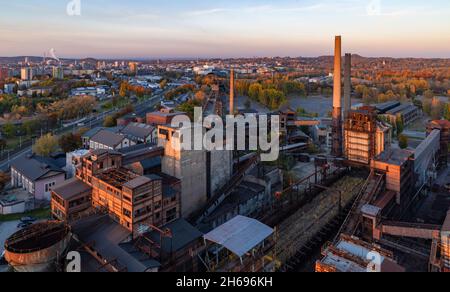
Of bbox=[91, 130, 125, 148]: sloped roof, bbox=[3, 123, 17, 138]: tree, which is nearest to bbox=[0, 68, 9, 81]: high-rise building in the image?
bbox=[3, 123, 17, 138]: tree

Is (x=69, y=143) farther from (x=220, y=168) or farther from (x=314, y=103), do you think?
(x=314, y=103)

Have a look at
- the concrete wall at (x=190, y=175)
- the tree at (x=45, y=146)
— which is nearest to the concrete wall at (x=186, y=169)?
the concrete wall at (x=190, y=175)

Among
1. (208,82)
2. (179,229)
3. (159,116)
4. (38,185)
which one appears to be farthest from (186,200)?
(208,82)

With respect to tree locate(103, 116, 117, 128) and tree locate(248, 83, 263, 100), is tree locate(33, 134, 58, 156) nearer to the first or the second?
tree locate(103, 116, 117, 128)

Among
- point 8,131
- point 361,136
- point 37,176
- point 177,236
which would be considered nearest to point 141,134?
point 37,176

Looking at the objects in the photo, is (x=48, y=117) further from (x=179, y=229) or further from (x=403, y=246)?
(x=403, y=246)
